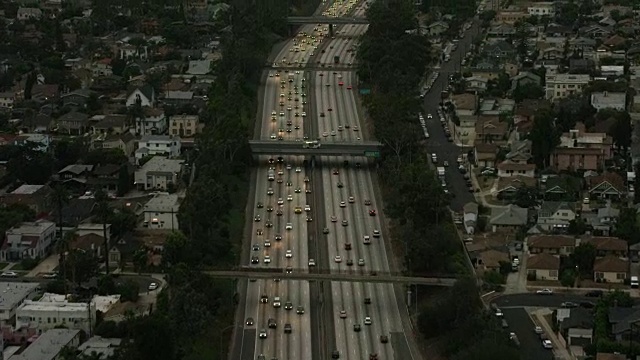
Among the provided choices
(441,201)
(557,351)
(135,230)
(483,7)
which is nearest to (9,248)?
(135,230)

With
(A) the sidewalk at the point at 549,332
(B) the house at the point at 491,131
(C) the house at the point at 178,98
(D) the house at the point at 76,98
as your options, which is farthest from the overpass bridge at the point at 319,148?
(A) the sidewalk at the point at 549,332

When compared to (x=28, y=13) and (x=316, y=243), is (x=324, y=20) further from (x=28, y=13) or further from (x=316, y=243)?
(x=316, y=243)

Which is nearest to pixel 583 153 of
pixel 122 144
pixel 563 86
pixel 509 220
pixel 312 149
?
pixel 509 220

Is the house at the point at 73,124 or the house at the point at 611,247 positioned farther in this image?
the house at the point at 73,124

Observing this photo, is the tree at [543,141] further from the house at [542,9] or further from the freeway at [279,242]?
the house at [542,9]

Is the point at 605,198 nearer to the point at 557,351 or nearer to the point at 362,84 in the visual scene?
the point at 557,351

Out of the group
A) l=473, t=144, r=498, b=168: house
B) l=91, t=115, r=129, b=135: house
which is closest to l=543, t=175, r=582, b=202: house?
l=473, t=144, r=498, b=168: house
